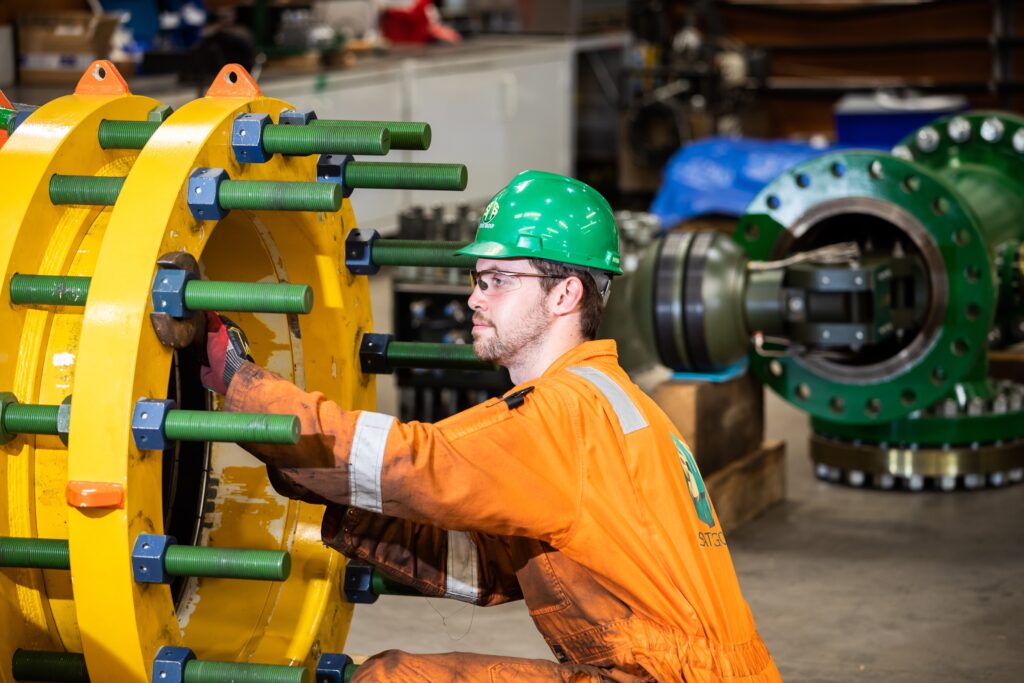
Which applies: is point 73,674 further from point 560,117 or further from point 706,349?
A: point 560,117

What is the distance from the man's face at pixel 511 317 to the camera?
91.9 inches

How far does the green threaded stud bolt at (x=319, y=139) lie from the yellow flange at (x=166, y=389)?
65 millimetres

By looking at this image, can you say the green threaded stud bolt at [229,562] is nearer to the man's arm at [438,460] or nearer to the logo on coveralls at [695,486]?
the man's arm at [438,460]

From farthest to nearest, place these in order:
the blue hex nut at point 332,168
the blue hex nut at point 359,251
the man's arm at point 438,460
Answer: the blue hex nut at point 359,251 < the blue hex nut at point 332,168 < the man's arm at point 438,460

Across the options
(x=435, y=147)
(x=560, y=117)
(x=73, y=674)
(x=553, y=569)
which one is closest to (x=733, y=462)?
(x=553, y=569)

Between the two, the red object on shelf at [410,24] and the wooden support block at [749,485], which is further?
the red object on shelf at [410,24]

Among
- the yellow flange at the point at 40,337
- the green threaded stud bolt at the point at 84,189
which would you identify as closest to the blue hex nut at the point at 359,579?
the yellow flange at the point at 40,337

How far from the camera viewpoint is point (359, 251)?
267 cm

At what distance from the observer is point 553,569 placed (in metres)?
2.26

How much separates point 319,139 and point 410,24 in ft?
23.4

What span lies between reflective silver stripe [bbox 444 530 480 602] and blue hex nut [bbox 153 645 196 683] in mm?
506

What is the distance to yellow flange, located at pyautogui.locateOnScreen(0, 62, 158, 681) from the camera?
2.20 metres

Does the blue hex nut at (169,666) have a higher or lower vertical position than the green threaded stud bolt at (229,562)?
lower

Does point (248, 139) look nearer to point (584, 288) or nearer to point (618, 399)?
point (584, 288)
